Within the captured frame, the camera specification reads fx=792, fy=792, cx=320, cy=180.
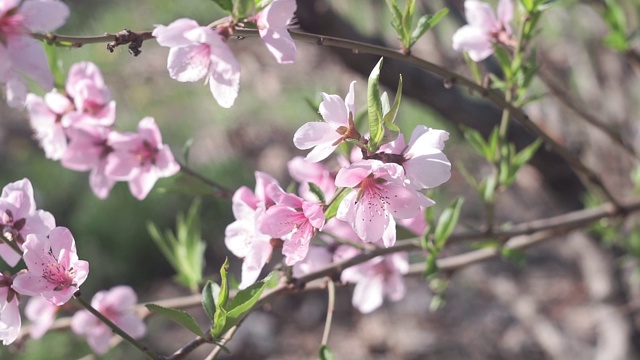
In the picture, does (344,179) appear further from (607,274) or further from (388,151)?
(607,274)

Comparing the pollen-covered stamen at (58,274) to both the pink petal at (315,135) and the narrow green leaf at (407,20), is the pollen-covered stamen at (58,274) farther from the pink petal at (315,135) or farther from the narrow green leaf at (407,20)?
the narrow green leaf at (407,20)

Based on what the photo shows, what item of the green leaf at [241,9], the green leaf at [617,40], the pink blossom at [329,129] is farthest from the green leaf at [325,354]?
the green leaf at [617,40]

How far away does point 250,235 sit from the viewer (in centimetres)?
75

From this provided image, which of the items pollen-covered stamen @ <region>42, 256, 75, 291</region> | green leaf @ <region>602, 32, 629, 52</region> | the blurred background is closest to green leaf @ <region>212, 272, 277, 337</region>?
pollen-covered stamen @ <region>42, 256, 75, 291</region>

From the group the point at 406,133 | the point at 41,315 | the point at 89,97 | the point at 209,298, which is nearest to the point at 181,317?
the point at 209,298

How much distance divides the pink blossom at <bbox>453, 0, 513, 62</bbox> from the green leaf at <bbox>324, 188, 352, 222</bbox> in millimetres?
288

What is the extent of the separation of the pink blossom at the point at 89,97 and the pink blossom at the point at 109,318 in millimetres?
241

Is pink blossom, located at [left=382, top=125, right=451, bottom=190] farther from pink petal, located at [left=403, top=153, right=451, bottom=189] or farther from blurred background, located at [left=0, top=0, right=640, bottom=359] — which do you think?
blurred background, located at [left=0, top=0, right=640, bottom=359]

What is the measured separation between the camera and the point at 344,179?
23.0 inches

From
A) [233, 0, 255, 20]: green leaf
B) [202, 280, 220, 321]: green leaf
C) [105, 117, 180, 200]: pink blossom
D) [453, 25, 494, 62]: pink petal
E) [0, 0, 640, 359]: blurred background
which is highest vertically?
[233, 0, 255, 20]: green leaf

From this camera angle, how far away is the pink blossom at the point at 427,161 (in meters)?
0.61

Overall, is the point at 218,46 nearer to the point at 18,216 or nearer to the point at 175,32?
the point at 175,32

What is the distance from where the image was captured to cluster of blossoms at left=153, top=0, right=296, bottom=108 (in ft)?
2.04

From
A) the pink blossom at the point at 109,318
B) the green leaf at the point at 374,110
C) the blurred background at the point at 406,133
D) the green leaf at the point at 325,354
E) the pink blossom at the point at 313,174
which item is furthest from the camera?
the blurred background at the point at 406,133
